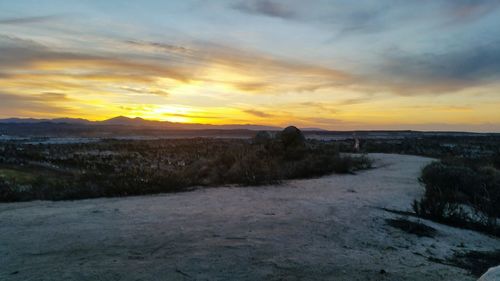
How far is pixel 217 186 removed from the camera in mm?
16062

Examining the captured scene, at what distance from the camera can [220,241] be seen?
325 inches

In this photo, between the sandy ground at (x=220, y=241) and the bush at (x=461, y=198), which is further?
the bush at (x=461, y=198)

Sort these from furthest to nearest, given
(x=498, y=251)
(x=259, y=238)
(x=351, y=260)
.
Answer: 1. (x=498, y=251)
2. (x=259, y=238)
3. (x=351, y=260)

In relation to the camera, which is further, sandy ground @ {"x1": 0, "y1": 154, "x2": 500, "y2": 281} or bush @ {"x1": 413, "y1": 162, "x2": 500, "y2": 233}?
bush @ {"x1": 413, "y1": 162, "x2": 500, "y2": 233}

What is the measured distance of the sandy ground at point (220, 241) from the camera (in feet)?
22.1

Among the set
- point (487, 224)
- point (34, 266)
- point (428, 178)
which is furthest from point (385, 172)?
point (34, 266)

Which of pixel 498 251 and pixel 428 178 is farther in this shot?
pixel 428 178

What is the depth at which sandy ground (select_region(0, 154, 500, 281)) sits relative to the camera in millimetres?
6750

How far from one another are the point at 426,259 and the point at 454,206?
196 inches

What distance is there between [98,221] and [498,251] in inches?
295

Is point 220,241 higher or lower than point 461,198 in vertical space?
higher

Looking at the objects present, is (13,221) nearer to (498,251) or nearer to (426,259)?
(426,259)

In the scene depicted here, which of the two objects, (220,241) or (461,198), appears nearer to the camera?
(220,241)

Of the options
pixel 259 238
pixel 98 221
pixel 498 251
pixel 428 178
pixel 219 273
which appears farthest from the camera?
pixel 428 178
